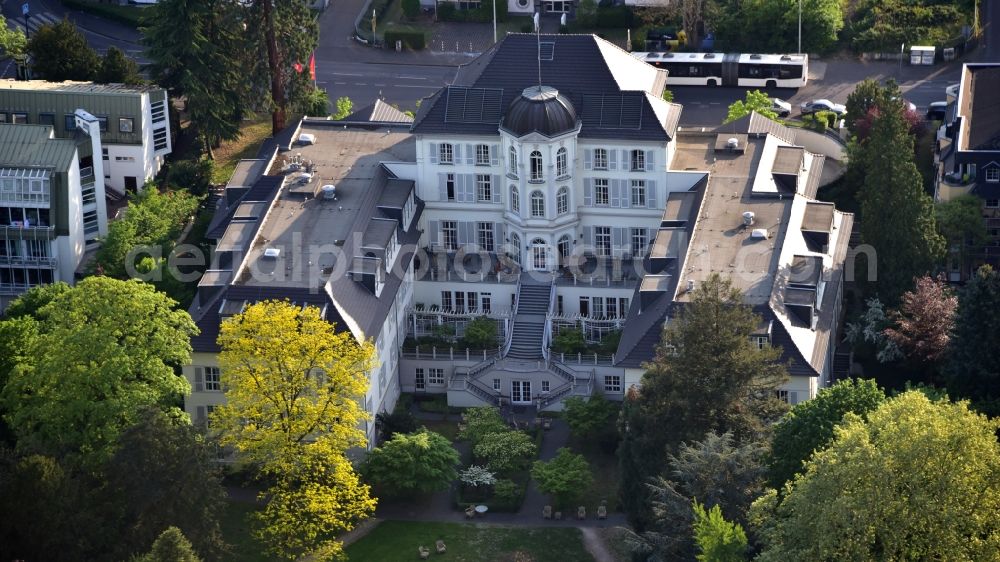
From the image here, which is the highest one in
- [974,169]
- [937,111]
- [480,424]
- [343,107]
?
[343,107]

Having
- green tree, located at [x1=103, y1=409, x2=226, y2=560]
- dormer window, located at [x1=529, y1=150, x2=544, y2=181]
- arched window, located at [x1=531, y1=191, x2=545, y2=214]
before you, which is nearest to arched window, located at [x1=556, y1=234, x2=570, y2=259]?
arched window, located at [x1=531, y1=191, x2=545, y2=214]

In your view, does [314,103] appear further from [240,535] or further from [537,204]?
[240,535]

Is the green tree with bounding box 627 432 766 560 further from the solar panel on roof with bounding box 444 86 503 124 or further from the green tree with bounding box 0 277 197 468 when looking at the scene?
the solar panel on roof with bounding box 444 86 503 124

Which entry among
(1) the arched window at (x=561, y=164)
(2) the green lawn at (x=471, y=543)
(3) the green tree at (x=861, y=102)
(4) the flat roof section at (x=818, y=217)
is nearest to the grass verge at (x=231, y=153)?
A: (1) the arched window at (x=561, y=164)

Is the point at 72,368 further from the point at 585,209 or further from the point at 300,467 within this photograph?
the point at 585,209

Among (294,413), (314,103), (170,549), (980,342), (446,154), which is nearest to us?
(170,549)

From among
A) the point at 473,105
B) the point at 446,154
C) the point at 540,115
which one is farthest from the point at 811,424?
the point at 446,154

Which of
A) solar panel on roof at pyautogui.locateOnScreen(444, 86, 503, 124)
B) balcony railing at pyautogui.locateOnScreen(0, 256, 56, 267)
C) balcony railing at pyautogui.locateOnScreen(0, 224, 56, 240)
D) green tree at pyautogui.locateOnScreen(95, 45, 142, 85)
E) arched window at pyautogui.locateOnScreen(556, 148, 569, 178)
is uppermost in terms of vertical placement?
green tree at pyautogui.locateOnScreen(95, 45, 142, 85)
